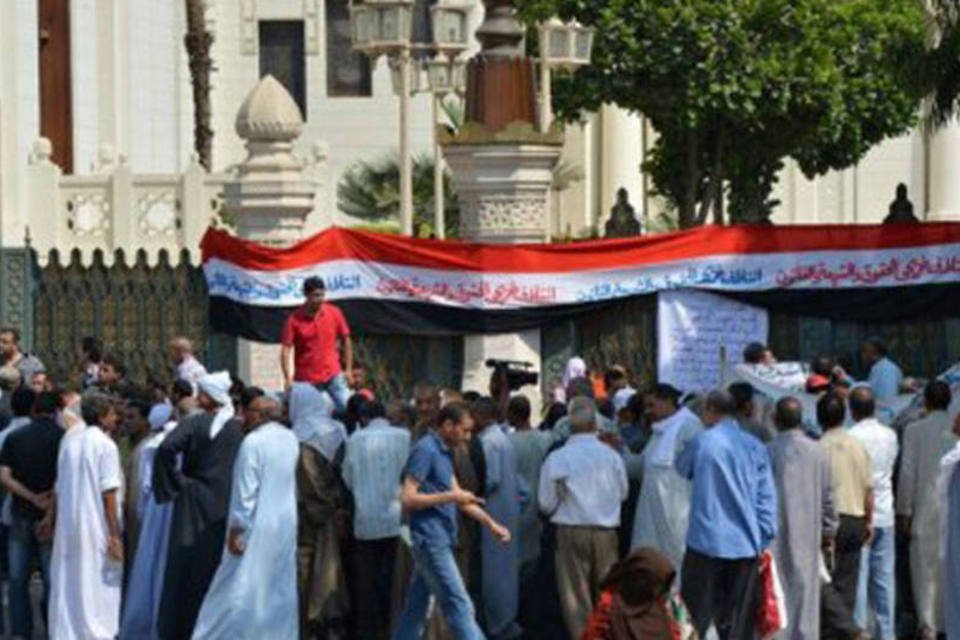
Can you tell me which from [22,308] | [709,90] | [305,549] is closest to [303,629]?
[305,549]

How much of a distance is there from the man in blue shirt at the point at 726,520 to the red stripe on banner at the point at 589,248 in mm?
7331

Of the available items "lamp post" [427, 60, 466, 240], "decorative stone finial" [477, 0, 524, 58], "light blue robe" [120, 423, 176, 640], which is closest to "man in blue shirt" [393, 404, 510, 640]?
"light blue robe" [120, 423, 176, 640]

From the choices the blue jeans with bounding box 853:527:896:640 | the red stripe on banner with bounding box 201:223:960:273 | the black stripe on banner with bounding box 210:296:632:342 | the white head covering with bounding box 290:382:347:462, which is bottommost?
the blue jeans with bounding box 853:527:896:640

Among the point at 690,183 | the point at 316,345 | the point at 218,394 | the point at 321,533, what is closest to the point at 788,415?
the point at 321,533

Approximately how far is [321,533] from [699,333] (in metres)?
6.53

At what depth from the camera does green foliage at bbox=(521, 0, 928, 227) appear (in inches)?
1706

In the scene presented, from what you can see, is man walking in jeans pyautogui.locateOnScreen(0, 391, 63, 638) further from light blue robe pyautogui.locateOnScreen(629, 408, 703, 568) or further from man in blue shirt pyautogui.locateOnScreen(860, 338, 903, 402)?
man in blue shirt pyautogui.locateOnScreen(860, 338, 903, 402)

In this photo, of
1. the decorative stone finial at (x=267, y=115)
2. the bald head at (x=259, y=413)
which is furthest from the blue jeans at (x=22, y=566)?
the decorative stone finial at (x=267, y=115)

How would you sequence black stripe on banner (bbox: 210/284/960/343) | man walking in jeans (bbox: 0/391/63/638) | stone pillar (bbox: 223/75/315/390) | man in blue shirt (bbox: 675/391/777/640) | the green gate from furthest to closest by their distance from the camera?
the green gate, stone pillar (bbox: 223/75/315/390), black stripe on banner (bbox: 210/284/960/343), man walking in jeans (bbox: 0/391/63/638), man in blue shirt (bbox: 675/391/777/640)

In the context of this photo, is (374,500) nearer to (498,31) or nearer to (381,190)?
(498,31)

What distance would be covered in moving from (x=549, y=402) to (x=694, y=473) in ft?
21.7

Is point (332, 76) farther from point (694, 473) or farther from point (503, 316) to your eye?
point (694, 473)

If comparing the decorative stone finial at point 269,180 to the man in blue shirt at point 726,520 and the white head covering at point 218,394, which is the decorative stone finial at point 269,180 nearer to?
the white head covering at point 218,394

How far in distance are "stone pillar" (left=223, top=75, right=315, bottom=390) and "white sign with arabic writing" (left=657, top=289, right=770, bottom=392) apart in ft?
9.89
